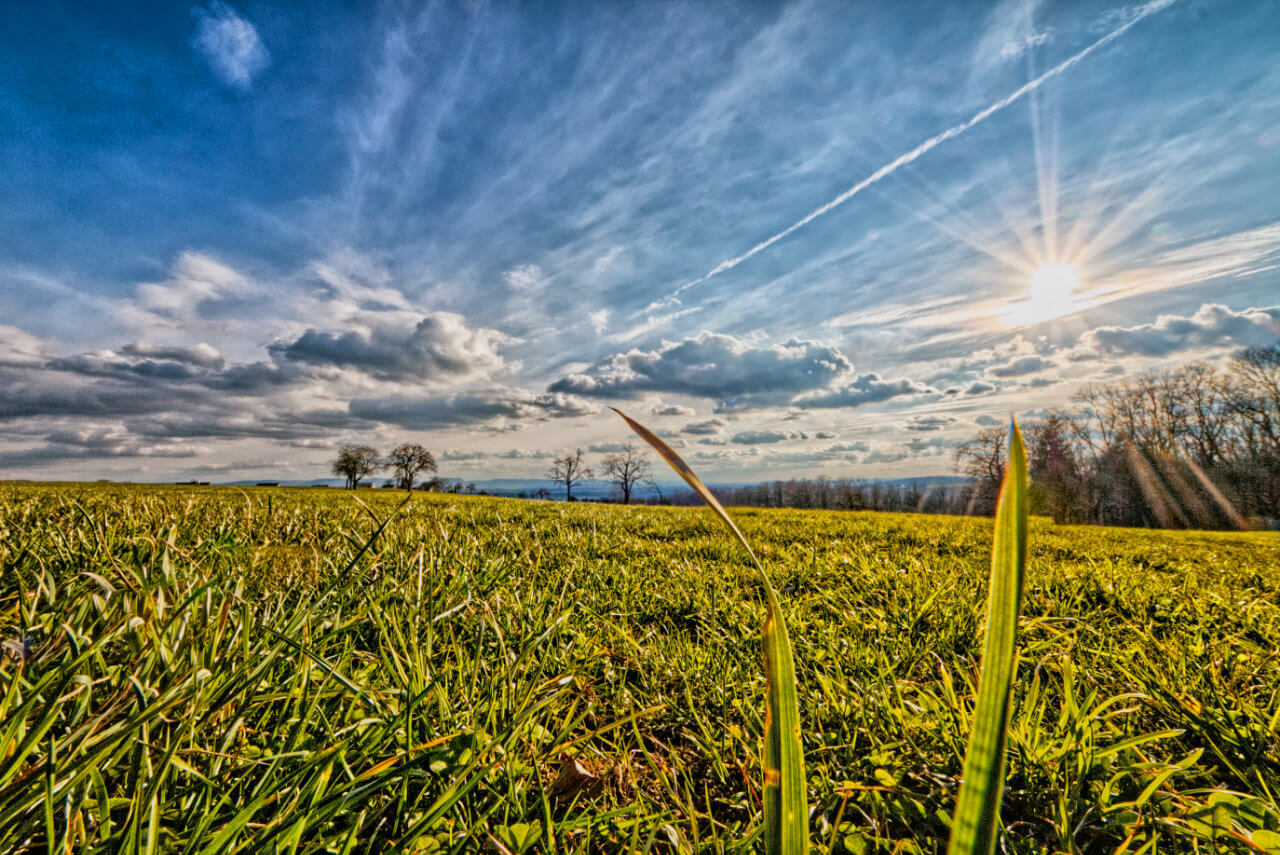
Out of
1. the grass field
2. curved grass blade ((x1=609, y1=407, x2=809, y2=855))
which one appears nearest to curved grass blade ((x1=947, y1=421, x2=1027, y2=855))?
curved grass blade ((x1=609, y1=407, x2=809, y2=855))

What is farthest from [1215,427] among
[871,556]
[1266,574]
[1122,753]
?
[1122,753]

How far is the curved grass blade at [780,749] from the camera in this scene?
49 cm

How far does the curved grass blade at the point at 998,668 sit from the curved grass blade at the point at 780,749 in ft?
0.43

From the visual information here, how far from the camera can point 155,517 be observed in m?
4.24

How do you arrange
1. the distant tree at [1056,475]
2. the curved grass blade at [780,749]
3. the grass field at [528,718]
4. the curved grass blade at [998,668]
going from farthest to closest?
the distant tree at [1056,475], the grass field at [528,718], the curved grass blade at [780,749], the curved grass blade at [998,668]

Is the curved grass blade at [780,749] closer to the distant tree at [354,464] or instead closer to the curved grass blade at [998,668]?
the curved grass blade at [998,668]

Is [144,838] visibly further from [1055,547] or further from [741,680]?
[1055,547]

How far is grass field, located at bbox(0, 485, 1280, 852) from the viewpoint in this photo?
4.03 ft

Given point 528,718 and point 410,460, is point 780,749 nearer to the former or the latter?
point 528,718

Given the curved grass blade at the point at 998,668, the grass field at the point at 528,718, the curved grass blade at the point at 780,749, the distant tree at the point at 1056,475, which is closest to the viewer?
the curved grass blade at the point at 998,668

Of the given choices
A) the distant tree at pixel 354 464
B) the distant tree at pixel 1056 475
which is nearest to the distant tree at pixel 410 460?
the distant tree at pixel 354 464

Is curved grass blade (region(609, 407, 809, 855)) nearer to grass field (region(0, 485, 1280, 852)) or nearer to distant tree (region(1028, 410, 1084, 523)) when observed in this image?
grass field (region(0, 485, 1280, 852))

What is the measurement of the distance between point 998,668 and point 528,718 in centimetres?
149

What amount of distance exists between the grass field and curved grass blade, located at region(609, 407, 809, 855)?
0.82m
